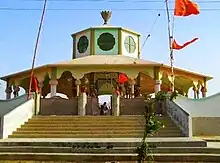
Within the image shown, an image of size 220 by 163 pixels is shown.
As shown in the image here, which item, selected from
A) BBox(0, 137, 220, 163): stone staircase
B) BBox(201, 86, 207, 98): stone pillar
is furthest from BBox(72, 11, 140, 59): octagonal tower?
BBox(0, 137, 220, 163): stone staircase

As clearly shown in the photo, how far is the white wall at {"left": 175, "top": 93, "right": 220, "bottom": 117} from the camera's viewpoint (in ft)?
68.7

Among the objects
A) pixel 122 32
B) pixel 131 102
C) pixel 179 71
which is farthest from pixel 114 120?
pixel 122 32

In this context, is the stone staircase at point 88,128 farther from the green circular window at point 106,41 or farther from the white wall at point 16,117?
the green circular window at point 106,41

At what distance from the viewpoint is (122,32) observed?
98.7 feet

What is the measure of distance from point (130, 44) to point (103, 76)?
3971mm

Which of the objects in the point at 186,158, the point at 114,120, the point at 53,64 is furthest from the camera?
the point at 53,64

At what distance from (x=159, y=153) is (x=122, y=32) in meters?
19.3

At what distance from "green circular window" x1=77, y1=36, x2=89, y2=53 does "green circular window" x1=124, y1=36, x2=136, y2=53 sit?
320 cm

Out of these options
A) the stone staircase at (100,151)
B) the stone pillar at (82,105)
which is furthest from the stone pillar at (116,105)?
the stone staircase at (100,151)

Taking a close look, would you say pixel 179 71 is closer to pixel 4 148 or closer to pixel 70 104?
pixel 70 104

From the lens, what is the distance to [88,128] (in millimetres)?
17641

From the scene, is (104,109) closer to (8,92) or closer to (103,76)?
(103,76)

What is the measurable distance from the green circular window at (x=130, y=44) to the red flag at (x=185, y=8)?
979cm

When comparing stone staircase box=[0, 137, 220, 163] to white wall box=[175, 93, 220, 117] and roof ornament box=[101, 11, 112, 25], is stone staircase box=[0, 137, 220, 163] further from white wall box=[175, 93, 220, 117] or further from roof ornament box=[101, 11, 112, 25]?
roof ornament box=[101, 11, 112, 25]
